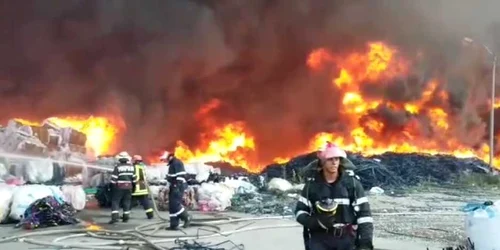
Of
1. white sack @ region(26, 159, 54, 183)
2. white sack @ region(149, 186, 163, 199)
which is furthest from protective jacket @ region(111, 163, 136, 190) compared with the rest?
white sack @ region(26, 159, 54, 183)

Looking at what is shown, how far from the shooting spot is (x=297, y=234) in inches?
433

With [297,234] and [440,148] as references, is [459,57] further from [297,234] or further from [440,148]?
[297,234]

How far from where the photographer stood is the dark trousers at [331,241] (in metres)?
5.59

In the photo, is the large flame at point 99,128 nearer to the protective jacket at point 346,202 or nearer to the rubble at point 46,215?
the rubble at point 46,215

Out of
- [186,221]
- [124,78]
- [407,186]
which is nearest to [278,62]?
[124,78]

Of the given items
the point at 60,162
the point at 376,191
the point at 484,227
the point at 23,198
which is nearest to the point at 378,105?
the point at 376,191

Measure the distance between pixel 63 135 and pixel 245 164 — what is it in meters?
8.82

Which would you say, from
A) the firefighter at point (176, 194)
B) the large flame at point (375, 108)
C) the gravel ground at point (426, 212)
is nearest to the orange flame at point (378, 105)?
the large flame at point (375, 108)

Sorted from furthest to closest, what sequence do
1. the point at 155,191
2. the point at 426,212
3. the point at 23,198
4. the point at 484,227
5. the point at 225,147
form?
the point at 225,147
the point at 155,191
the point at 426,212
the point at 23,198
the point at 484,227

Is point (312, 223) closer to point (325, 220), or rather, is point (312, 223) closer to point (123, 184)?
point (325, 220)

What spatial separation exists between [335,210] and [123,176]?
26.8ft

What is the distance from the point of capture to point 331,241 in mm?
5598

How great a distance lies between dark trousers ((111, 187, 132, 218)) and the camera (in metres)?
12.6

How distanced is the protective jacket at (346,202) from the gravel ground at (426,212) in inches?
187
